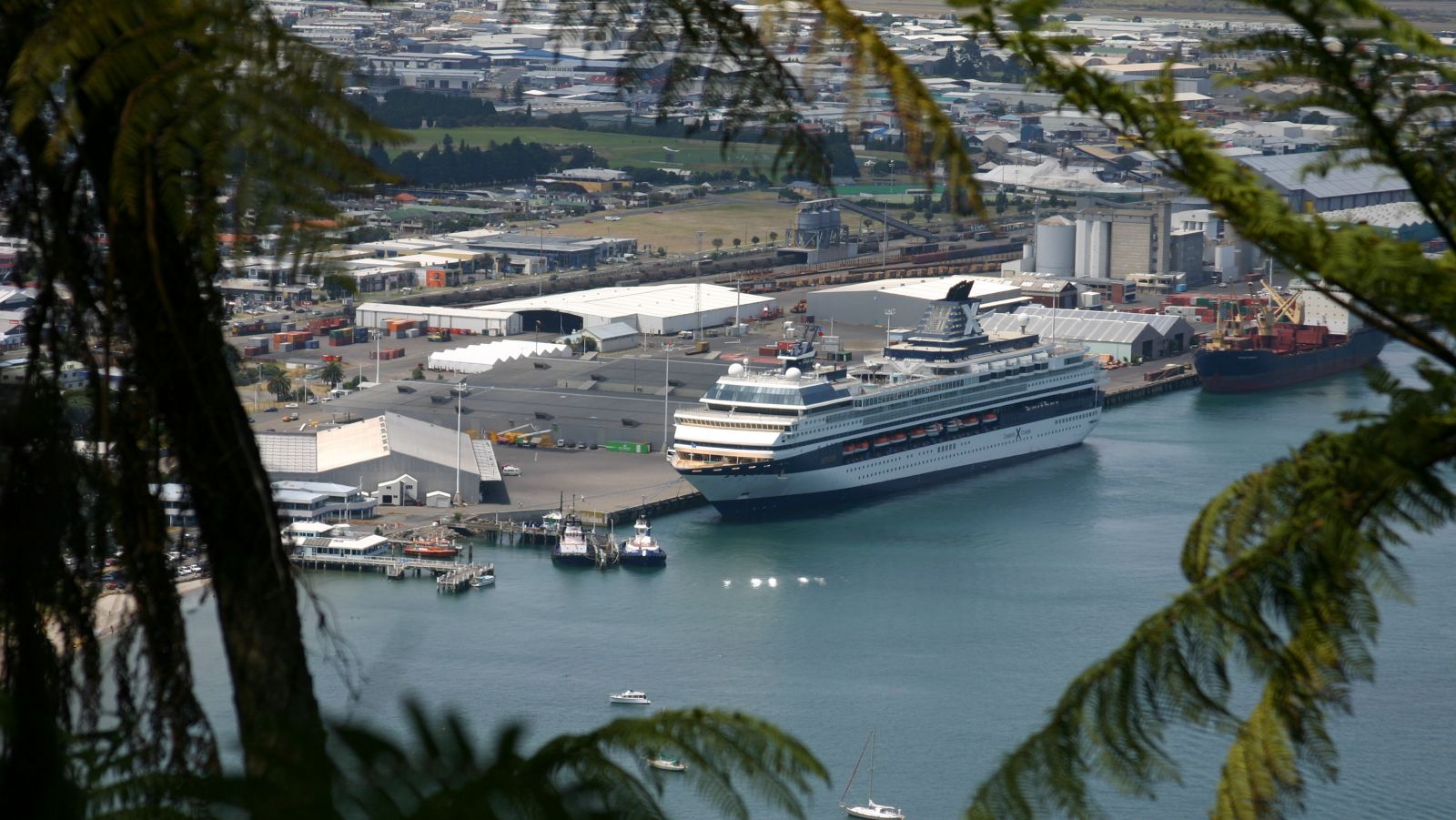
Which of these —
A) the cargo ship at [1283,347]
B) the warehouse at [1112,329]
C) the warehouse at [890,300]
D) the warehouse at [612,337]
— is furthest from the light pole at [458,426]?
the cargo ship at [1283,347]

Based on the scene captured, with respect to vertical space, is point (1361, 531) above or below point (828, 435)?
above

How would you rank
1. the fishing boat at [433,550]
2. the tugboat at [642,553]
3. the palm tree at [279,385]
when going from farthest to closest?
the palm tree at [279,385], the fishing boat at [433,550], the tugboat at [642,553]

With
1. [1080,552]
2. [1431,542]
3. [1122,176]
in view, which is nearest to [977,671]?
[1080,552]

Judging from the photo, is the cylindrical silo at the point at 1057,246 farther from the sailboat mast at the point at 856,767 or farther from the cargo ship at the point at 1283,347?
the sailboat mast at the point at 856,767

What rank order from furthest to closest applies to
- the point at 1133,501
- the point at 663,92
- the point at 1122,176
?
the point at 1122,176, the point at 1133,501, the point at 663,92

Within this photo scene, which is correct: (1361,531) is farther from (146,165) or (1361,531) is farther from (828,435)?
(828,435)

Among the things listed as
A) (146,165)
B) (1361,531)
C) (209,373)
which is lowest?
(1361,531)

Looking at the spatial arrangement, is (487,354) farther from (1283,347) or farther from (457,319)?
(1283,347)
